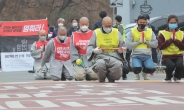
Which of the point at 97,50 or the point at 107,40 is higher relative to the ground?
the point at 107,40

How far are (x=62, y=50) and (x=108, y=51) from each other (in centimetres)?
227

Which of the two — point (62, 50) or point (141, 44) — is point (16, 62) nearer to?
point (62, 50)

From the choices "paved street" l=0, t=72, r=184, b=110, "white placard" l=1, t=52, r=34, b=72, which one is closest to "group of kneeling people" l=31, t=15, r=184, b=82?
"paved street" l=0, t=72, r=184, b=110

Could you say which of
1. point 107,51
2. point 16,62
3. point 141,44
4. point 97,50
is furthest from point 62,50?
point 16,62

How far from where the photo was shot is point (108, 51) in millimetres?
15688

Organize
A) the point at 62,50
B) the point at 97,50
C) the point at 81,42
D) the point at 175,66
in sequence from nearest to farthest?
the point at 97,50
the point at 175,66
the point at 81,42
the point at 62,50

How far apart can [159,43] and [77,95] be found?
13.0 feet

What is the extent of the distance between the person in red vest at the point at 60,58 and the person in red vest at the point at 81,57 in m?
0.43

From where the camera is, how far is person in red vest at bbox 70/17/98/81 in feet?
56.1

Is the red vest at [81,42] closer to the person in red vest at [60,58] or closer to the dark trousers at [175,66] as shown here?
the person in red vest at [60,58]

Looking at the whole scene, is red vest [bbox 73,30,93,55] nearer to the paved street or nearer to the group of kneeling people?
the group of kneeling people

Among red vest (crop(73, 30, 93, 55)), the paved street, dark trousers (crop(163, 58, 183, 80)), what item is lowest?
the paved street

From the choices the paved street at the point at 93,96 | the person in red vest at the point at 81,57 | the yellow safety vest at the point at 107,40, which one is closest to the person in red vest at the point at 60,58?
the person in red vest at the point at 81,57

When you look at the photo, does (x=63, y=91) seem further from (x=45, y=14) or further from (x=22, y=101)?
(x=45, y=14)
